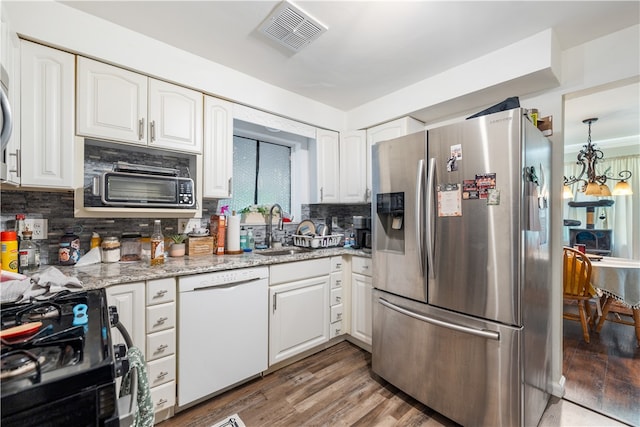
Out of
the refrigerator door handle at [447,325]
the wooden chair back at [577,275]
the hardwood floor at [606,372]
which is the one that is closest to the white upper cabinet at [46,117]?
the refrigerator door handle at [447,325]

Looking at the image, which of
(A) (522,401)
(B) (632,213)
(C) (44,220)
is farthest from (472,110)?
(B) (632,213)

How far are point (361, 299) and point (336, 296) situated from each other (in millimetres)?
232

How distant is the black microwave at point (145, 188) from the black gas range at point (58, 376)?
1.01 meters

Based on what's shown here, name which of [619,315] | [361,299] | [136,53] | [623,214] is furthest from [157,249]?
[623,214]

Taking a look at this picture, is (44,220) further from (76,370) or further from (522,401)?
(522,401)

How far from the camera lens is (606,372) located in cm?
213

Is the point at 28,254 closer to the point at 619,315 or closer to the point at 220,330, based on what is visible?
the point at 220,330

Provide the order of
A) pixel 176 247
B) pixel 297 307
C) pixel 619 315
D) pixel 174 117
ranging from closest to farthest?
1. pixel 174 117
2. pixel 176 247
3. pixel 297 307
4. pixel 619 315

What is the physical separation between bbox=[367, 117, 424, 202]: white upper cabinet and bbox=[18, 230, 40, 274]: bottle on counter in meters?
2.56

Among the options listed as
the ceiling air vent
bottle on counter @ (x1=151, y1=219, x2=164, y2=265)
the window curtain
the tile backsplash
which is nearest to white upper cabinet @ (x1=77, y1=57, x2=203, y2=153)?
the tile backsplash

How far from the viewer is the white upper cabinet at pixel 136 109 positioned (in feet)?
5.32

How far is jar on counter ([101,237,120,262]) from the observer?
71.0 inches

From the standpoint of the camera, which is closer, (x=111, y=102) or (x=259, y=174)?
(x=111, y=102)

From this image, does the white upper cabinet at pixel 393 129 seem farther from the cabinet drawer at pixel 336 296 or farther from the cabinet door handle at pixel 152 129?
the cabinet door handle at pixel 152 129
